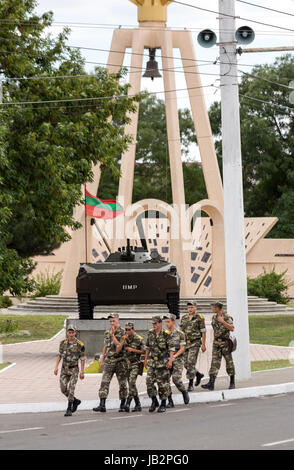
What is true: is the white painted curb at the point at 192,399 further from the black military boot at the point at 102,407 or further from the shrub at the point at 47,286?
the shrub at the point at 47,286

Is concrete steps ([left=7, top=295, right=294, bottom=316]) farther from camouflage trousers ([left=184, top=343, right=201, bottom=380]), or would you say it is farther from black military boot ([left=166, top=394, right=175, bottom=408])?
black military boot ([left=166, top=394, right=175, bottom=408])

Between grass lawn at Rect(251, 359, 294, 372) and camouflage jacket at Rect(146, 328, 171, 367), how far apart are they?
6840 mm

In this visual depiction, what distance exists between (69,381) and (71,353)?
0.44 m

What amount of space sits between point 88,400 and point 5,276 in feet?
36.4

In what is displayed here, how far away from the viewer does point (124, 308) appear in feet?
143

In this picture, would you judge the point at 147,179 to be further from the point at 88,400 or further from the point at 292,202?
the point at 88,400

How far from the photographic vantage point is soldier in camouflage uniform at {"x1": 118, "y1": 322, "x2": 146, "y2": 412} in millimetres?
15234

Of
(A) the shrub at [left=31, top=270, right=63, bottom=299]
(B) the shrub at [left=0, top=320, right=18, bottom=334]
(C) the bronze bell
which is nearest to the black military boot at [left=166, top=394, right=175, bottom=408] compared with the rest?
(B) the shrub at [left=0, top=320, right=18, bottom=334]

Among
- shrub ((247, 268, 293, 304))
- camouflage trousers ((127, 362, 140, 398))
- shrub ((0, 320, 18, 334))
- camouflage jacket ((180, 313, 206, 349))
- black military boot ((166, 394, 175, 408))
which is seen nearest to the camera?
camouflage trousers ((127, 362, 140, 398))

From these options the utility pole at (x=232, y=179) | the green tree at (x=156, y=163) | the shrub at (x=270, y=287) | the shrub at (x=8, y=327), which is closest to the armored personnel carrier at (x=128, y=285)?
the utility pole at (x=232, y=179)

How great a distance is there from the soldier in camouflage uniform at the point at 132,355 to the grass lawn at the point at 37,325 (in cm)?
1491

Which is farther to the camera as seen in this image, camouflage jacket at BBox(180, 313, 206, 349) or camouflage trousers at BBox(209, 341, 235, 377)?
camouflage jacket at BBox(180, 313, 206, 349)

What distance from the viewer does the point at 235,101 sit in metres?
19.8

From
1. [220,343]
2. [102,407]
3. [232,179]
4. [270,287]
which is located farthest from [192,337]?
[270,287]
